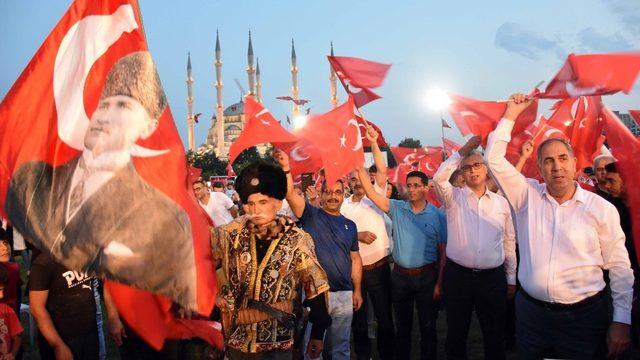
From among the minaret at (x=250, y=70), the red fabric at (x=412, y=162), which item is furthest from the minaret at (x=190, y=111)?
the red fabric at (x=412, y=162)

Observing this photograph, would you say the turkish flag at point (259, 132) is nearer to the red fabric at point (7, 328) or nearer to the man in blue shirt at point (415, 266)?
the man in blue shirt at point (415, 266)

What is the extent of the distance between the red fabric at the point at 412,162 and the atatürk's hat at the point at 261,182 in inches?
340

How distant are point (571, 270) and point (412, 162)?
8.90 meters

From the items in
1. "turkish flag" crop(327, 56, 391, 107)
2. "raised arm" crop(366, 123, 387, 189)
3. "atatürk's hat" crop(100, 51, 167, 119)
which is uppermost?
"turkish flag" crop(327, 56, 391, 107)

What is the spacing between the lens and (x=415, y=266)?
18.1 ft

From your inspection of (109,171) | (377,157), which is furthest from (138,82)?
(377,157)

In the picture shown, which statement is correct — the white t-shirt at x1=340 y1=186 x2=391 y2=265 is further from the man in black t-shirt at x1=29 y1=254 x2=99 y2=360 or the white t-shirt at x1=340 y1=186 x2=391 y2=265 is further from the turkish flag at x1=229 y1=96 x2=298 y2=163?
the man in black t-shirt at x1=29 y1=254 x2=99 y2=360

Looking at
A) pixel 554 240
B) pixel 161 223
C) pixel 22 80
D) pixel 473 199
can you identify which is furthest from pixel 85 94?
pixel 473 199

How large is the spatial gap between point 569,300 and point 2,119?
338 centimetres

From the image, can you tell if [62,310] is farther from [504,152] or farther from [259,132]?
[504,152]

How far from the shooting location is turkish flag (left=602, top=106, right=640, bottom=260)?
154 inches

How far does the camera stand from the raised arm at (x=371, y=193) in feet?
17.2

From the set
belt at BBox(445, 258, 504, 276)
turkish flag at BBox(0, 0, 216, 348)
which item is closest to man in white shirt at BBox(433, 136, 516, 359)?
belt at BBox(445, 258, 504, 276)

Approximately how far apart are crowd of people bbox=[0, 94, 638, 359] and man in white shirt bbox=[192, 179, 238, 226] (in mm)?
2349
